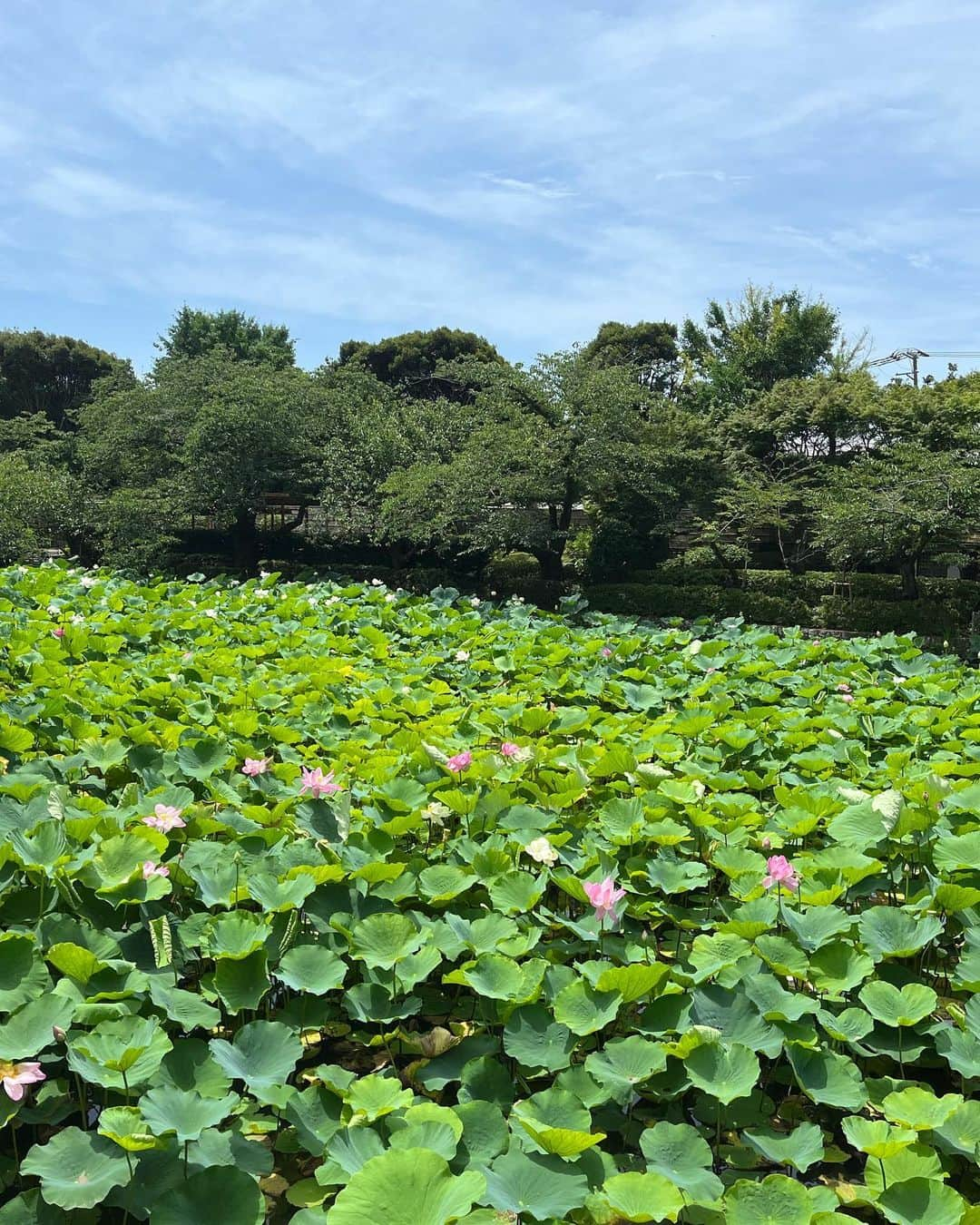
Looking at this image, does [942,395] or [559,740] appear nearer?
[559,740]

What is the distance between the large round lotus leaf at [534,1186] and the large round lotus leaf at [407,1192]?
0.35ft

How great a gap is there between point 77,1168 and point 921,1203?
3.75 ft

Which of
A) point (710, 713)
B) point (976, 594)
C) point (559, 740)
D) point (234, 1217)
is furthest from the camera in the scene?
point (976, 594)

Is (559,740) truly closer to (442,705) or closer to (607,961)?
(442,705)

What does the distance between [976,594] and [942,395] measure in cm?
645

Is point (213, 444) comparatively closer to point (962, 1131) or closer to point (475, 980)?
point (475, 980)

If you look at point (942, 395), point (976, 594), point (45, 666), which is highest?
point (942, 395)

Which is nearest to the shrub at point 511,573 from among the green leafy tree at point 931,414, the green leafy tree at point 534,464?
the green leafy tree at point 534,464

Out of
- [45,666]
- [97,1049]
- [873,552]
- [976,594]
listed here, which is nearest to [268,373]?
[873,552]

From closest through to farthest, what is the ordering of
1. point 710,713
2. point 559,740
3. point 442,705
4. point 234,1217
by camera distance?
1. point 234,1217
2. point 559,740
3. point 710,713
4. point 442,705

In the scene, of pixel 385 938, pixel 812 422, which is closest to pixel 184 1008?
pixel 385 938

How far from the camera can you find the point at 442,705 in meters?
3.89

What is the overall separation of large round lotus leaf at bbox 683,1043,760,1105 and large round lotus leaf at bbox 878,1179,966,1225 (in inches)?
9.4

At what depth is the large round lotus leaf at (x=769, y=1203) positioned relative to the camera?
48.0 inches
